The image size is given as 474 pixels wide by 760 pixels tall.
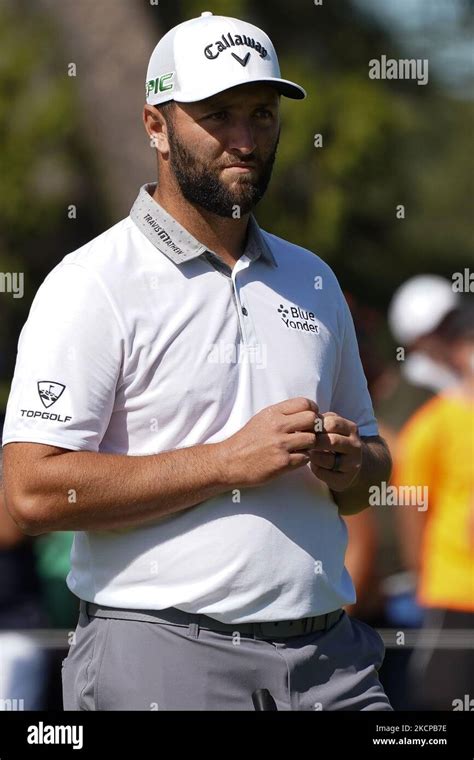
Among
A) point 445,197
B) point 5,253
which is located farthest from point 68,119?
point 445,197

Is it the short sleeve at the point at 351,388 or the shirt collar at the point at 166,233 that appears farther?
the short sleeve at the point at 351,388

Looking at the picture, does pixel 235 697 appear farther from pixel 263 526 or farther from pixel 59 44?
pixel 59 44

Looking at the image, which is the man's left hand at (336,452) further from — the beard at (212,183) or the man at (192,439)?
the beard at (212,183)

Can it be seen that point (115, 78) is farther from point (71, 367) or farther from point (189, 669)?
point (189, 669)

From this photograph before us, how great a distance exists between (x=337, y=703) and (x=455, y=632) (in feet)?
6.67

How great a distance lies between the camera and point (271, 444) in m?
2.45

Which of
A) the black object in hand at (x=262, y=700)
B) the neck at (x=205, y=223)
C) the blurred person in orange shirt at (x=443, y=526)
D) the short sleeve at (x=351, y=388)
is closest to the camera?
the black object in hand at (x=262, y=700)

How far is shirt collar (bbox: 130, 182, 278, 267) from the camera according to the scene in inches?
102

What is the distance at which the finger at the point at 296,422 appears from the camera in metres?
2.46

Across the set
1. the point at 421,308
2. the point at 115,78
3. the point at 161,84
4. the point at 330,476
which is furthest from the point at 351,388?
the point at 115,78

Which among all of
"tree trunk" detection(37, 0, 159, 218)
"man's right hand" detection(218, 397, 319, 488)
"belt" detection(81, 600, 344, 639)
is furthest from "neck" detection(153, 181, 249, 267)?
"tree trunk" detection(37, 0, 159, 218)

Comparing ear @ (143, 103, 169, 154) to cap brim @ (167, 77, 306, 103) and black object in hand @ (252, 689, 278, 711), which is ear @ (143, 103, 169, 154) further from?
black object in hand @ (252, 689, 278, 711)

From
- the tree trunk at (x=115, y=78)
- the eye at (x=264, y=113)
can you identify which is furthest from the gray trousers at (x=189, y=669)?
the tree trunk at (x=115, y=78)

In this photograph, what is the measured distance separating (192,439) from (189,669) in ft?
1.35
